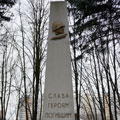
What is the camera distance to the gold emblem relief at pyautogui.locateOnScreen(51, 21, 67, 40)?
4109mm

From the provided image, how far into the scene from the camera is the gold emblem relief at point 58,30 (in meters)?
4.11

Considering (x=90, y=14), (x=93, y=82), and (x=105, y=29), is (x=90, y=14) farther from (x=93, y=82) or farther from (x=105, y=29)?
(x=93, y=82)

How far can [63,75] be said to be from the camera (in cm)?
378

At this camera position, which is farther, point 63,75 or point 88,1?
point 88,1

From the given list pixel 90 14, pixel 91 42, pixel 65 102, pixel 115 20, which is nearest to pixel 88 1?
pixel 90 14

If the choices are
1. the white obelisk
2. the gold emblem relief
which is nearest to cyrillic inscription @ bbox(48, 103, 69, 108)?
the white obelisk

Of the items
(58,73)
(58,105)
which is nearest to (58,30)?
(58,73)

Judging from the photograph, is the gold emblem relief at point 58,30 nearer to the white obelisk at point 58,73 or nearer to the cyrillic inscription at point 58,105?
the white obelisk at point 58,73

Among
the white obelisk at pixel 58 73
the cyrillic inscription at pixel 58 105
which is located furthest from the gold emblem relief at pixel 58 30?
the cyrillic inscription at pixel 58 105

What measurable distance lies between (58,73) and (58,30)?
3.73 feet

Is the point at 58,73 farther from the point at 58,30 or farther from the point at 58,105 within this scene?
the point at 58,30

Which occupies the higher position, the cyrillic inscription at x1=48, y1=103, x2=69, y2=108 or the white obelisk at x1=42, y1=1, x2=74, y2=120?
the white obelisk at x1=42, y1=1, x2=74, y2=120

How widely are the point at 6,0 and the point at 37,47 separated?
7.07ft

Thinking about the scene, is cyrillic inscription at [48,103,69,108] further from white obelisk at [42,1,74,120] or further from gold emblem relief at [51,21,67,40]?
gold emblem relief at [51,21,67,40]
